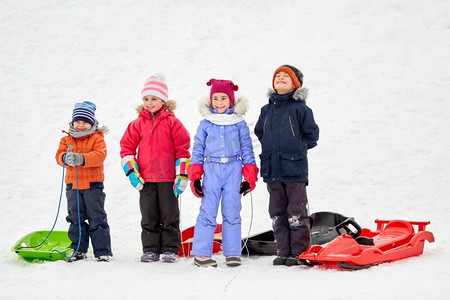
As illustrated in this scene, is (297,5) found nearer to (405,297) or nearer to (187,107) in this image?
(187,107)

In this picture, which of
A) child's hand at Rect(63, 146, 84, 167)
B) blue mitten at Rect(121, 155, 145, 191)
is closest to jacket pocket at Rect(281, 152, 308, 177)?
blue mitten at Rect(121, 155, 145, 191)

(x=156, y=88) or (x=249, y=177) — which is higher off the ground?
(x=156, y=88)

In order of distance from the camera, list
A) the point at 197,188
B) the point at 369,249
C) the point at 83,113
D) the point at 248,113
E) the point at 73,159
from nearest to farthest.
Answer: the point at 369,249, the point at 197,188, the point at 73,159, the point at 83,113, the point at 248,113

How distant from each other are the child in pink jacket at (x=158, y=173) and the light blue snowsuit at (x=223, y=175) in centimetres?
32

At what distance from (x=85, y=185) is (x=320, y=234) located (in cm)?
256

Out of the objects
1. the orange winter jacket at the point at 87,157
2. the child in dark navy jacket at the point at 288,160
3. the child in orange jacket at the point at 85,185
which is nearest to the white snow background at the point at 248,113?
the child in orange jacket at the point at 85,185

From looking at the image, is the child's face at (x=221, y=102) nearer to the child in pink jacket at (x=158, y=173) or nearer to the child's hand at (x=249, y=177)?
the child in pink jacket at (x=158, y=173)

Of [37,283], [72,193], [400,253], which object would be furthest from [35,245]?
[400,253]

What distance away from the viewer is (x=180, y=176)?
6051 millimetres

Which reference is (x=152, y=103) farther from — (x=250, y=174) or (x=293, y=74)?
(x=293, y=74)

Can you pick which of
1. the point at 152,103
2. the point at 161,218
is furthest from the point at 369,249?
the point at 152,103

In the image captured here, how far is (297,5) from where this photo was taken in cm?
1415

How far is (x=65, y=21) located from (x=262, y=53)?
5144 mm

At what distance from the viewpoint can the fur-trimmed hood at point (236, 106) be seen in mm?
6004
